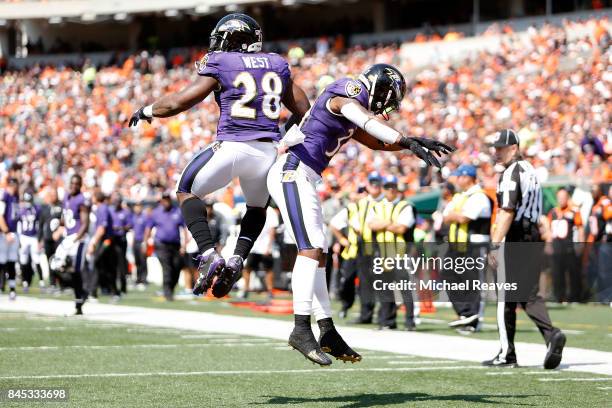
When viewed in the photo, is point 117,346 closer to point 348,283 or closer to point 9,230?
point 348,283

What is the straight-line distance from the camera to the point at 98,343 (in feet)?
39.5

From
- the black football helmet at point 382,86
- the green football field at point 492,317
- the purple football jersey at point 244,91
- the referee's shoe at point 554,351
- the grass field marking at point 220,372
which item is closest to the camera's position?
the black football helmet at point 382,86

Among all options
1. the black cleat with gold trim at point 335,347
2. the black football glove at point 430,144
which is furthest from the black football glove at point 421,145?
the black cleat with gold trim at point 335,347

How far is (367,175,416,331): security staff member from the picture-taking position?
14.4 meters

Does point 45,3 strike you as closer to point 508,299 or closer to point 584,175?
point 584,175

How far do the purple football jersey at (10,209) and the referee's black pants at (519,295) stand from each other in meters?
10.4

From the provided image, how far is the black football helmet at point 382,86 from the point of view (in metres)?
8.28

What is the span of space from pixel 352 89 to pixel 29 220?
48.0 feet

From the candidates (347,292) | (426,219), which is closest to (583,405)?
(347,292)

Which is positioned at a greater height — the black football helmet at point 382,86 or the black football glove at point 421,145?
the black football helmet at point 382,86

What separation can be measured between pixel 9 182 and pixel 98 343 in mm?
8224

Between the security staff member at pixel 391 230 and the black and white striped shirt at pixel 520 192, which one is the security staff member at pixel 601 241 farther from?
the black and white striped shirt at pixel 520 192

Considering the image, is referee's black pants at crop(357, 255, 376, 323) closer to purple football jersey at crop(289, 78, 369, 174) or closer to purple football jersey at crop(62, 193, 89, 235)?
purple football jersey at crop(62, 193, 89, 235)

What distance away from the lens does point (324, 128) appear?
8242mm
